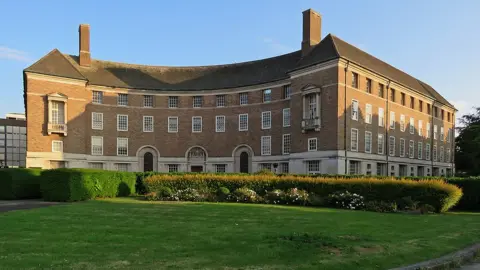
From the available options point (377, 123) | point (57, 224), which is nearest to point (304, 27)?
point (377, 123)

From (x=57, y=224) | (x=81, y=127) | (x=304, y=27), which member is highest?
(x=304, y=27)

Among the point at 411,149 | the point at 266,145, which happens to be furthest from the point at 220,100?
the point at 411,149

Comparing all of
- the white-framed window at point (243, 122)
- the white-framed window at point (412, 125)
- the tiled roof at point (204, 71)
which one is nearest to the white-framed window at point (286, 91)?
the tiled roof at point (204, 71)

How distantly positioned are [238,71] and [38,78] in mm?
25282

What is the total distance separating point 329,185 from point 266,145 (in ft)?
84.7

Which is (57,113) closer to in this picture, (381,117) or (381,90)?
(381,117)

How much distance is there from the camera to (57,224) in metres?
11.2

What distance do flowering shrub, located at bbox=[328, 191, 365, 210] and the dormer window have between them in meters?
35.5

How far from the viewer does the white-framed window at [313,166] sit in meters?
39.0

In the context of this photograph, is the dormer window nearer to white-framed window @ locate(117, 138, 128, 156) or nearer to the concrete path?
white-framed window @ locate(117, 138, 128, 156)

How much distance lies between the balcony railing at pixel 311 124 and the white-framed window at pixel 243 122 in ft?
33.6

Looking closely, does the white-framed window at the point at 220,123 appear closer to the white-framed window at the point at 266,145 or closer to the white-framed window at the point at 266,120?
the white-framed window at the point at 266,120

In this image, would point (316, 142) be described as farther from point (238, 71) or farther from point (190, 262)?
point (190, 262)

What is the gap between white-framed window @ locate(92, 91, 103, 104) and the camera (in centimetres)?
4809
